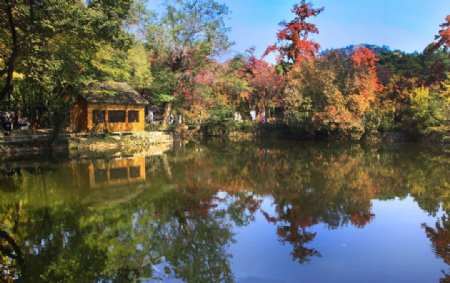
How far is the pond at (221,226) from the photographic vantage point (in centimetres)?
550

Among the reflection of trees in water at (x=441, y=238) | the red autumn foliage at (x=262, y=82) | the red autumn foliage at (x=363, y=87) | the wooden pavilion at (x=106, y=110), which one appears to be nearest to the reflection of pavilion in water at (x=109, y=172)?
the wooden pavilion at (x=106, y=110)

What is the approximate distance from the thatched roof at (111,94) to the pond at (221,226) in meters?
10.7

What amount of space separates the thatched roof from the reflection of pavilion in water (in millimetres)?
8329

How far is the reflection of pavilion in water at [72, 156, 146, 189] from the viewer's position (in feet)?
40.0

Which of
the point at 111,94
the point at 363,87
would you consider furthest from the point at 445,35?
the point at 111,94

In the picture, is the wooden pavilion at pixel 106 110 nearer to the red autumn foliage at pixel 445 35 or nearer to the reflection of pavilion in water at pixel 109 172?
the reflection of pavilion in water at pixel 109 172

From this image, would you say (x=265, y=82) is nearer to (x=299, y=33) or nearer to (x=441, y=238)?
(x=299, y=33)

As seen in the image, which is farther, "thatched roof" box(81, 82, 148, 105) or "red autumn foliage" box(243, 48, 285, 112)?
"red autumn foliage" box(243, 48, 285, 112)

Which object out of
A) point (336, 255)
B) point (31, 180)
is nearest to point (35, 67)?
point (31, 180)

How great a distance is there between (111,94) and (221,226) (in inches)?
760

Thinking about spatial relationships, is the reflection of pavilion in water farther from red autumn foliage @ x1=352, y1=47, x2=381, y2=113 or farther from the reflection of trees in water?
red autumn foliage @ x1=352, y1=47, x2=381, y2=113

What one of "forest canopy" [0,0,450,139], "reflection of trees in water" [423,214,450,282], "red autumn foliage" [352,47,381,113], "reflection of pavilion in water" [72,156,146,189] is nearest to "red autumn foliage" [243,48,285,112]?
"forest canopy" [0,0,450,139]

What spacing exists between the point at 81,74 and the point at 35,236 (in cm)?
1595

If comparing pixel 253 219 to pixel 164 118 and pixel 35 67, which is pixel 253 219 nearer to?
pixel 35 67
